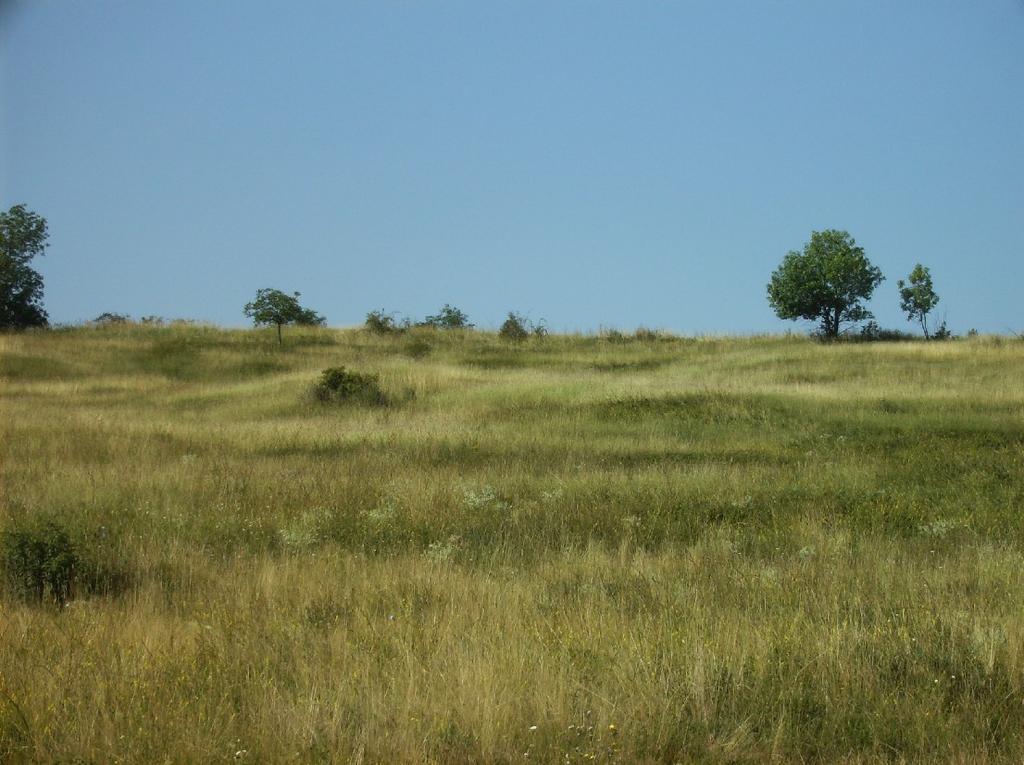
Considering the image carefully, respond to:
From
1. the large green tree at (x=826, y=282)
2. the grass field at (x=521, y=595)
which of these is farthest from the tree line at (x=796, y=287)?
the grass field at (x=521, y=595)

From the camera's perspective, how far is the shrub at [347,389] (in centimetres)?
3329

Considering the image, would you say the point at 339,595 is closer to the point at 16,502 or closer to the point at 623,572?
the point at 623,572

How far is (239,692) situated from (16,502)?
28.6 ft

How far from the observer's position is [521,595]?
27.2 feet

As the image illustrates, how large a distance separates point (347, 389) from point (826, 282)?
44.4 metres

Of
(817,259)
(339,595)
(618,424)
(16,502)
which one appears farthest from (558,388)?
(817,259)

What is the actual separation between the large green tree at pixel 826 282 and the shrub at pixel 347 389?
4186 centimetres

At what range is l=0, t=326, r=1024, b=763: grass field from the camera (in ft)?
18.1

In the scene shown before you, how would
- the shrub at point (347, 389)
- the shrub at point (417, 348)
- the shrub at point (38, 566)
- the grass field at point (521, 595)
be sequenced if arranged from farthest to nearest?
1. the shrub at point (417, 348)
2. the shrub at point (347, 389)
3. the shrub at point (38, 566)
4. the grass field at point (521, 595)

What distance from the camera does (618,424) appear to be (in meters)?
25.1

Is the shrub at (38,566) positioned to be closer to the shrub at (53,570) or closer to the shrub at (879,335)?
the shrub at (53,570)

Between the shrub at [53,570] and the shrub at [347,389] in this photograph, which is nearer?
the shrub at [53,570]

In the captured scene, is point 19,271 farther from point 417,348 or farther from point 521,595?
point 521,595

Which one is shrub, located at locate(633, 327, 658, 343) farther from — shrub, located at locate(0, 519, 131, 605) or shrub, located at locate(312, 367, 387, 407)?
shrub, located at locate(0, 519, 131, 605)
